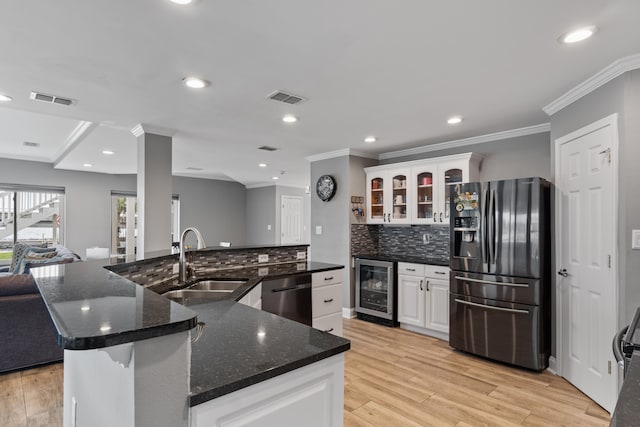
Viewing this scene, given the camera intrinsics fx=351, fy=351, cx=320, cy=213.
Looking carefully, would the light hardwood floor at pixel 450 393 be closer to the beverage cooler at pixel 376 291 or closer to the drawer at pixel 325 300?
the drawer at pixel 325 300

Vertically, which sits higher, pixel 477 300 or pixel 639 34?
pixel 639 34

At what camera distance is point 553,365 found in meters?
3.15

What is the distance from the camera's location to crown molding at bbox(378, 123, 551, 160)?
147 inches

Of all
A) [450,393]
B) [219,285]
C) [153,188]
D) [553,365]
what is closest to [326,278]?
[219,285]

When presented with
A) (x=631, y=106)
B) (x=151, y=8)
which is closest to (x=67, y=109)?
(x=151, y=8)

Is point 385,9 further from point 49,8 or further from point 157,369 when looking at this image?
point 157,369

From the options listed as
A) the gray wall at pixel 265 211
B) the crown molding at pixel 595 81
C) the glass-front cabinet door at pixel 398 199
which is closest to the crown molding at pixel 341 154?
the glass-front cabinet door at pixel 398 199

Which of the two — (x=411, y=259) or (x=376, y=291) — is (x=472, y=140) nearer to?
(x=411, y=259)

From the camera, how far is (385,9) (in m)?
1.70

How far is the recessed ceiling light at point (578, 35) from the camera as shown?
1874 mm

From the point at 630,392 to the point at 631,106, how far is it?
222 cm

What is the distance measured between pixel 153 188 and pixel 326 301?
2.18 meters

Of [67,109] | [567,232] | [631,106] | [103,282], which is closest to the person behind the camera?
[103,282]

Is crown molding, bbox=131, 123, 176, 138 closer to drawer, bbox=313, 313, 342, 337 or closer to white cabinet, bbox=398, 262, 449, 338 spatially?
drawer, bbox=313, 313, 342, 337
